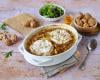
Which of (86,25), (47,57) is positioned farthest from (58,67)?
(86,25)

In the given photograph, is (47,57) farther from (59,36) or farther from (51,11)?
(51,11)

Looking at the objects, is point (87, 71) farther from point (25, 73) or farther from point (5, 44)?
point (5, 44)

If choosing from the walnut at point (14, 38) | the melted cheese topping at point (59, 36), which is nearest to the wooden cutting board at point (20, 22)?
the walnut at point (14, 38)

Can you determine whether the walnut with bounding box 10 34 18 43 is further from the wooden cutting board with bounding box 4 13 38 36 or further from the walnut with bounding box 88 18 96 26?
the walnut with bounding box 88 18 96 26

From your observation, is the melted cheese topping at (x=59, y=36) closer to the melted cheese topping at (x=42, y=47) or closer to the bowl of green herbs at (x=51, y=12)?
the melted cheese topping at (x=42, y=47)

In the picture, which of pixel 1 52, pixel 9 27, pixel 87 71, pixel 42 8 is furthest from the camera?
pixel 42 8

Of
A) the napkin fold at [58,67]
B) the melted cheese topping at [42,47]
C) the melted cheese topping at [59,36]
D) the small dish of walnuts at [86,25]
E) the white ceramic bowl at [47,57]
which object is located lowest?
the napkin fold at [58,67]


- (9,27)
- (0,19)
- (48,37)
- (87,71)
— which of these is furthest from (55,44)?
(0,19)
